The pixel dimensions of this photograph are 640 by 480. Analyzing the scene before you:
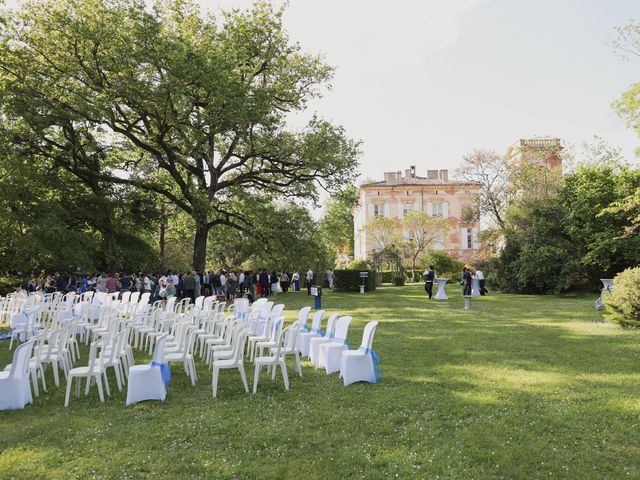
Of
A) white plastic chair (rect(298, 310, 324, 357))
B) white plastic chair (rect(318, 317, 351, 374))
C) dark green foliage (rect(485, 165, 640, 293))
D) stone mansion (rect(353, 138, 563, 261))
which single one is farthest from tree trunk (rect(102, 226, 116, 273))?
stone mansion (rect(353, 138, 563, 261))

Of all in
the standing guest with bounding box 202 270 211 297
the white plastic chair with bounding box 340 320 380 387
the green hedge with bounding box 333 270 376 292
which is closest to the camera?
the white plastic chair with bounding box 340 320 380 387

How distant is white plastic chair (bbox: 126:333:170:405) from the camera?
252 inches

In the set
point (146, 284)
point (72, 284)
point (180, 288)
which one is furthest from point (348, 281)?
point (72, 284)

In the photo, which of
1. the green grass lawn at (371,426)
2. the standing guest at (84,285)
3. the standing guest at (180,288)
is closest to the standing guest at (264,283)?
the standing guest at (180,288)

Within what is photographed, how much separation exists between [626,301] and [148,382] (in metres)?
11.0

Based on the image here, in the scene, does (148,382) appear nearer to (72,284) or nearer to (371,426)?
(371,426)

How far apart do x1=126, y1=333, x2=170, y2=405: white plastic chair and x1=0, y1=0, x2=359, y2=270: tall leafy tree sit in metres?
14.4

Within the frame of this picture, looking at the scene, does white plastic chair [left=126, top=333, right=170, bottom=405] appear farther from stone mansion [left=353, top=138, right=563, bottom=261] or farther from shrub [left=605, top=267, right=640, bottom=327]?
stone mansion [left=353, top=138, right=563, bottom=261]

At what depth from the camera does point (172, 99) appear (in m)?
19.7

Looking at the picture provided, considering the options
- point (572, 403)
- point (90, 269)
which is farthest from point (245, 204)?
point (572, 403)

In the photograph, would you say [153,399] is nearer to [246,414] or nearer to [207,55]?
[246,414]

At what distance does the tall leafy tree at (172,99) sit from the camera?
1898 centimetres

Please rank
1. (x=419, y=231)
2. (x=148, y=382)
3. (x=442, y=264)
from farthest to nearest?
(x=419, y=231) → (x=442, y=264) → (x=148, y=382)

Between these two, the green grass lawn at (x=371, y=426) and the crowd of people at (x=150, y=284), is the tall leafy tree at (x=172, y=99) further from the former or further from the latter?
the green grass lawn at (x=371, y=426)
